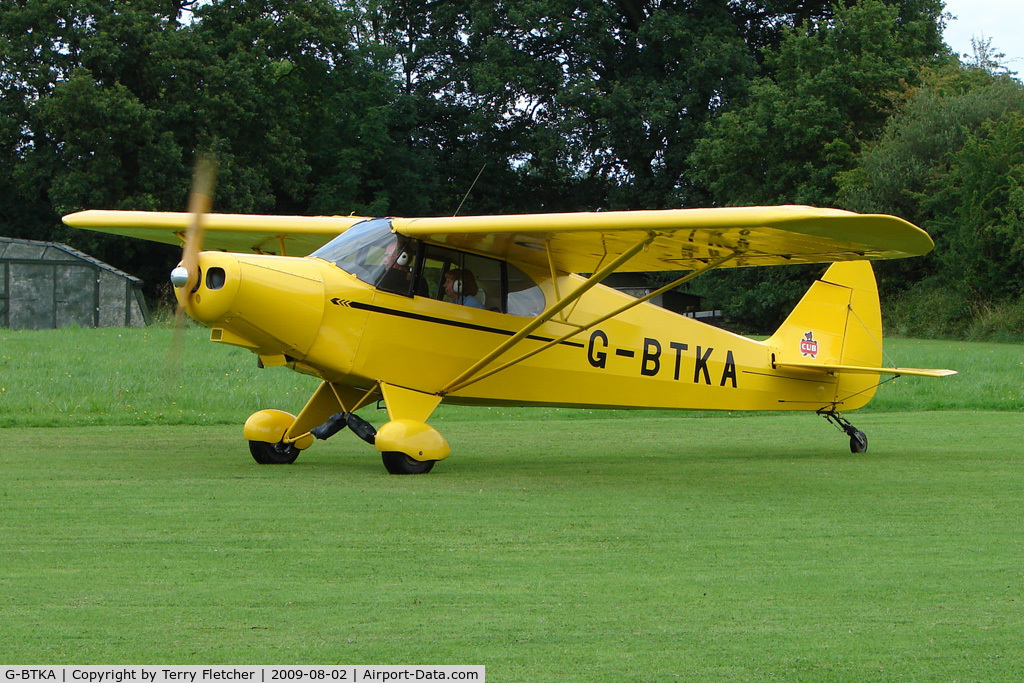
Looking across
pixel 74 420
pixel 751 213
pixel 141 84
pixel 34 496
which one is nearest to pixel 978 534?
pixel 751 213

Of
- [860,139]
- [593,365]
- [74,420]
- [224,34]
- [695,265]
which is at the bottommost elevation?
[74,420]

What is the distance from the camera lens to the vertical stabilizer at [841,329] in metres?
13.9

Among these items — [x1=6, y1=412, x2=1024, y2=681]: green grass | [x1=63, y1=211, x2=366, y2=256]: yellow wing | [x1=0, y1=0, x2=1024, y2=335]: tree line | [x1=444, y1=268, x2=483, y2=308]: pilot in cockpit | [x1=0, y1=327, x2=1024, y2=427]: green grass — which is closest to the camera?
[x1=6, y1=412, x2=1024, y2=681]: green grass

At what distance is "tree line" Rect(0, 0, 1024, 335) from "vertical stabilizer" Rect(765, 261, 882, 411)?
25.0 meters

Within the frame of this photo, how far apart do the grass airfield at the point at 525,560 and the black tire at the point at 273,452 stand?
1.04 ft

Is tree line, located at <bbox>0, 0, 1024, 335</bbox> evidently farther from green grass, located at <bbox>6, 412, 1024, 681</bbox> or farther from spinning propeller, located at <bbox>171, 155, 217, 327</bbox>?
green grass, located at <bbox>6, 412, 1024, 681</bbox>

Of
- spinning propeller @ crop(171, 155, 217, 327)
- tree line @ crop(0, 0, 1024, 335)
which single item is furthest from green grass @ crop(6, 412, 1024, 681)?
tree line @ crop(0, 0, 1024, 335)

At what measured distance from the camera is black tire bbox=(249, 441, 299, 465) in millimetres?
10977

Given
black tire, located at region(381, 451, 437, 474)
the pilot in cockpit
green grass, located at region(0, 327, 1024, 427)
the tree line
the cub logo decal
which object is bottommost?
green grass, located at region(0, 327, 1024, 427)

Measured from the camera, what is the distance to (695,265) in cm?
1127

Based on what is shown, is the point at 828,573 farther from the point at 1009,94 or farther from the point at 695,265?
the point at 1009,94

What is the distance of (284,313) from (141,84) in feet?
130

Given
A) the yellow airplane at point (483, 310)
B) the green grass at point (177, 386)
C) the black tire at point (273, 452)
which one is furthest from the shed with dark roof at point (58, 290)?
the black tire at point (273, 452)

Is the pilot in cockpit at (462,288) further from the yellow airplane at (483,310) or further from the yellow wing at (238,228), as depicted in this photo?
the yellow wing at (238,228)
